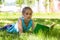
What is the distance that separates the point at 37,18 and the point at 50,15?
0.32 ft

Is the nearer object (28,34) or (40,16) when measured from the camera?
(28,34)

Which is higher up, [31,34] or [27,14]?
[27,14]

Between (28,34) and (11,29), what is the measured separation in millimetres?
126

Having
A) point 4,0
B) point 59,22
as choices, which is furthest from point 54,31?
point 4,0

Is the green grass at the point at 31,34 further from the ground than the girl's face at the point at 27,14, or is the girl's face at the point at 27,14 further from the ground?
the girl's face at the point at 27,14

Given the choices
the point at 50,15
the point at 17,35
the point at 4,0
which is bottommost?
the point at 17,35

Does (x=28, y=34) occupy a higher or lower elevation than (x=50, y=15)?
lower

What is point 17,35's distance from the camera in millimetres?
1035

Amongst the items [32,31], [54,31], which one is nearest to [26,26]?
[32,31]

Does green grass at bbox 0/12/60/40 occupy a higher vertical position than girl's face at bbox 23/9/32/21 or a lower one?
lower

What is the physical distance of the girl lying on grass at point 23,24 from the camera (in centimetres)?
108

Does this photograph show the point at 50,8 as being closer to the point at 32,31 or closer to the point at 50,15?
the point at 50,15

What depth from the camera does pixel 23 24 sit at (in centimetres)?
111

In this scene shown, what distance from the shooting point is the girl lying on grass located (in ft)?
3.56
